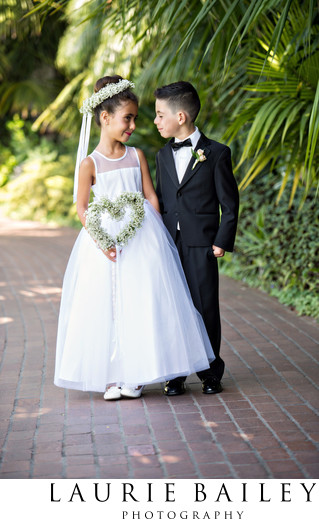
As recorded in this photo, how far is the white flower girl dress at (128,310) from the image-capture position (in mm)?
4082

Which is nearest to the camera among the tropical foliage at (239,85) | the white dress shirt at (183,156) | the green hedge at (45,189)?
the white dress shirt at (183,156)

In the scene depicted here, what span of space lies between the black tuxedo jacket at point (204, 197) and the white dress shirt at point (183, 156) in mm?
28

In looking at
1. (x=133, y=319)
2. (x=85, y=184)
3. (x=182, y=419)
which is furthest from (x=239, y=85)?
(x=182, y=419)

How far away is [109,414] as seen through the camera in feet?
13.2

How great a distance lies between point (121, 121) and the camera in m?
4.12

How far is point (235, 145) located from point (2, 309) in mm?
3434

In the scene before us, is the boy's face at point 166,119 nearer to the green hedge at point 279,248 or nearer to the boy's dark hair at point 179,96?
the boy's dark hair at point 179,96

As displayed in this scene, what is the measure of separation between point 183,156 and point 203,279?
75cm

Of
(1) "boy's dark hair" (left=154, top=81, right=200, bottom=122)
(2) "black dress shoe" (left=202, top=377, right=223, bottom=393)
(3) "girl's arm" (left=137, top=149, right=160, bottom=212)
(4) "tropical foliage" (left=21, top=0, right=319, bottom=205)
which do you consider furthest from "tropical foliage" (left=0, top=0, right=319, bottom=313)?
(2) "black dress shoe" (left=202, top=377, right=223, bottom=393)

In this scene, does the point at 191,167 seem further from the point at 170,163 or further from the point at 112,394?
the point at 112,394

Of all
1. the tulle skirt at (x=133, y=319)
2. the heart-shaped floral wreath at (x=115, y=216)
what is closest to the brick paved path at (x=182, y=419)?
the tulle skirt at (x=133, y=319)

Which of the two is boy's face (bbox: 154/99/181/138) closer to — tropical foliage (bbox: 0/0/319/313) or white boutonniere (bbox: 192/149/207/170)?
white boutonniere (bbox: 192/149/207/170)
